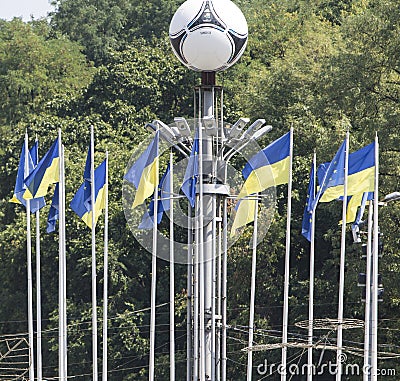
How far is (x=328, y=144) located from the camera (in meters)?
37.7

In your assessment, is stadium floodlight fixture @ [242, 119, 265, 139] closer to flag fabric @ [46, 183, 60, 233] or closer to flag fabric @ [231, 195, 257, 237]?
flag fabric @ [231, 195, 257, 237]

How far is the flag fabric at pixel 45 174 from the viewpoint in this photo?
25.2 meters

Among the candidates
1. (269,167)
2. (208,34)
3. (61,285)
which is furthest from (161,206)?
(208,34)

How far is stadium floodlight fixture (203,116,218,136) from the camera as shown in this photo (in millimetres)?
22922

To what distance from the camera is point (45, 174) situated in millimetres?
25219

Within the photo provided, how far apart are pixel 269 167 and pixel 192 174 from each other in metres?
1.89

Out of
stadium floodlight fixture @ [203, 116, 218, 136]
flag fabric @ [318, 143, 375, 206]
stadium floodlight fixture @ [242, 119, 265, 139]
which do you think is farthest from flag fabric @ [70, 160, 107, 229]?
flag fabric @ [318, 143, 375, 206]

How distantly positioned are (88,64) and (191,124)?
43961 millimetres

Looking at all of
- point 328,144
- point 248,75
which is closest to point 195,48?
point 328,144

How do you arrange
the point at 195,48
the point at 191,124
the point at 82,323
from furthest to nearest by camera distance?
the point at 82,323, the point at 191,124, the point at 195,48

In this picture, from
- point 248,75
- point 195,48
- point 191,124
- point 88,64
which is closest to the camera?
point 195,48

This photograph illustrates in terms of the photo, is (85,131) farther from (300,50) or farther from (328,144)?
(328,144)

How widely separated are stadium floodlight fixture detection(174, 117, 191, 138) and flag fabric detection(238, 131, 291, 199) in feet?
6.02
